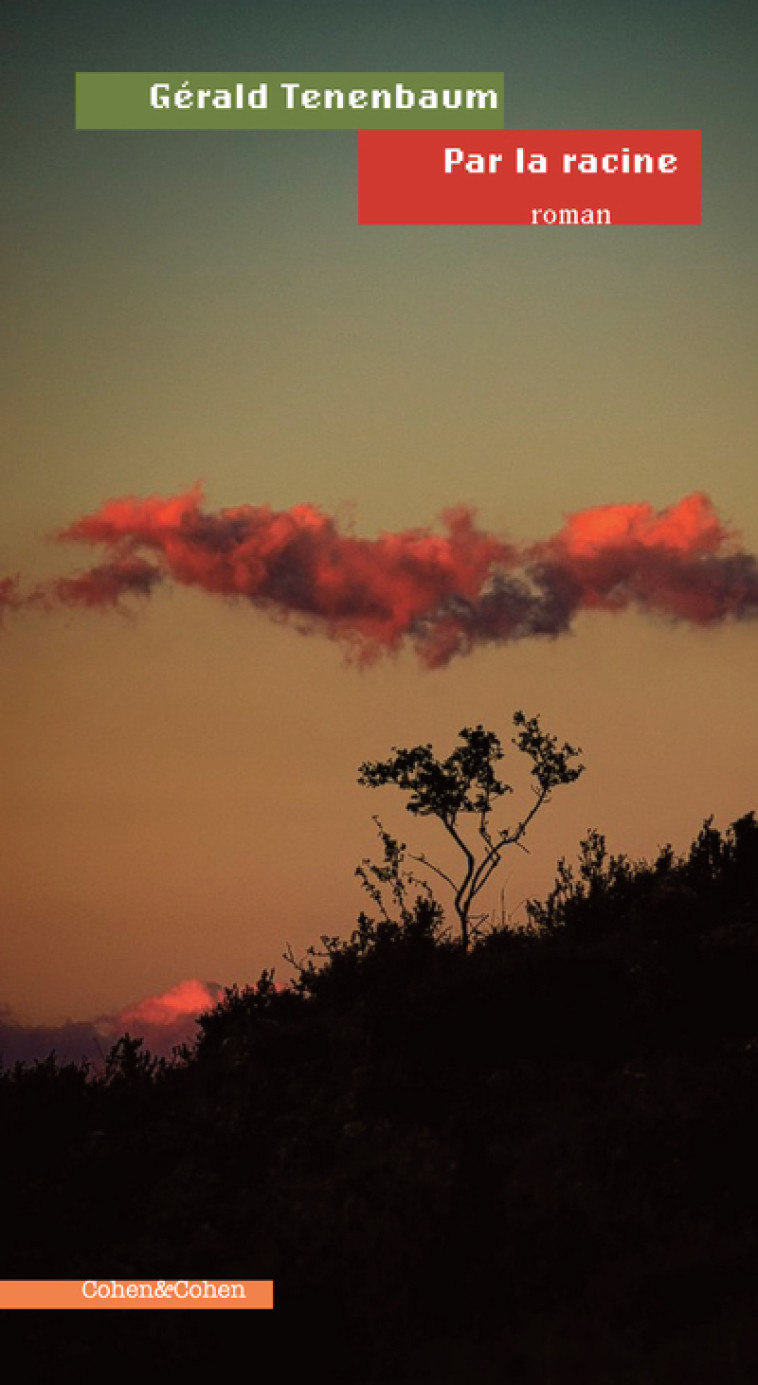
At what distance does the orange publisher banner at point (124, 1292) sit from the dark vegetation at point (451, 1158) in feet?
0.55

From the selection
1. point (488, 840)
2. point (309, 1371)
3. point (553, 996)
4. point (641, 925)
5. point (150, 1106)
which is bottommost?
point (309, 1371)

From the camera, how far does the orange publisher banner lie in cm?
1415

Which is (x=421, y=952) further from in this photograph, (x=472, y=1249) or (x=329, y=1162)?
(x=472, y=1249)

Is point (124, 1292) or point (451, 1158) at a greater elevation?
point (451, 1158)

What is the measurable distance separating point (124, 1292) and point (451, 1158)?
4.25 metres

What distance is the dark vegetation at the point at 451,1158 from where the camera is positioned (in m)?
13.2

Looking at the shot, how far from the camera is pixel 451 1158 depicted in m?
17.3

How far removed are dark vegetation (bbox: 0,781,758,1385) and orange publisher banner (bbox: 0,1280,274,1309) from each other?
166mm

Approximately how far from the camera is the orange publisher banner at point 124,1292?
46.4 feet

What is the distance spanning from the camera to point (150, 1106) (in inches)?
835

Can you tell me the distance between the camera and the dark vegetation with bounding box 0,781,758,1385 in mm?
13219

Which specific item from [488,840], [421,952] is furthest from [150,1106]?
[488,840]

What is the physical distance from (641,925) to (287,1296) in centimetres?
1156

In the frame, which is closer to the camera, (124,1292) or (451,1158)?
(124,1292)
